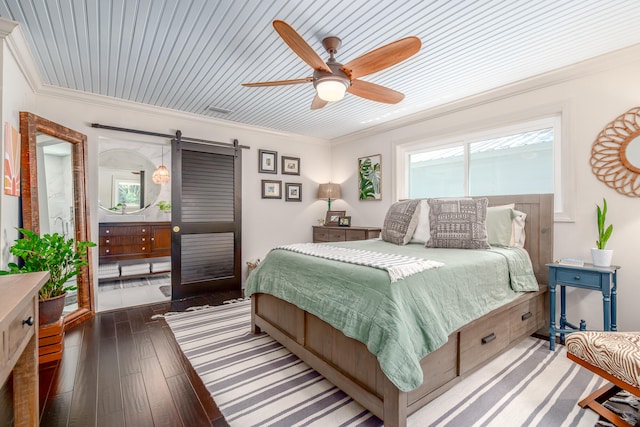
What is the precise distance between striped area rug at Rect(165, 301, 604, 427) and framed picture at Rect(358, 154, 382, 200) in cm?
265

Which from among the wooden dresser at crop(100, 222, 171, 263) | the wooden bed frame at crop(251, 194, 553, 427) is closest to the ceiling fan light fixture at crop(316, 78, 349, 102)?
the wooden bed frame at crop(251, 194, 553, 427)

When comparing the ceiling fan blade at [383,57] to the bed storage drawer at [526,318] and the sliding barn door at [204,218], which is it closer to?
the bed storage drawer at [526,318]

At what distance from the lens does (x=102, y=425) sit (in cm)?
156

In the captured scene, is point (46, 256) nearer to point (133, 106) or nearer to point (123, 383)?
point (123, 383)

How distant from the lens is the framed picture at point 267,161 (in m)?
4.55

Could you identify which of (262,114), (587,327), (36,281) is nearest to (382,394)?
(36,281)

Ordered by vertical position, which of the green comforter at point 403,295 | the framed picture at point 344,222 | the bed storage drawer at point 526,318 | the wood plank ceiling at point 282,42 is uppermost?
the wood plank ceiling at point 282,42

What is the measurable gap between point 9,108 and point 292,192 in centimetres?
334

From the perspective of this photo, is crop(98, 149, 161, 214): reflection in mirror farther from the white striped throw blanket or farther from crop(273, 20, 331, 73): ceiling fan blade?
crop(273, 20, 331, 73): ceiling fan blade

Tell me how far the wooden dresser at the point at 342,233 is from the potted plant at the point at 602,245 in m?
2.29

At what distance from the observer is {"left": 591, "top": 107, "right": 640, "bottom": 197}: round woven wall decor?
91.5 inches

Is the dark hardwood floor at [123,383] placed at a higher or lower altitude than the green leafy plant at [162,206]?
lower

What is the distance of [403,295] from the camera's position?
1.54 meters

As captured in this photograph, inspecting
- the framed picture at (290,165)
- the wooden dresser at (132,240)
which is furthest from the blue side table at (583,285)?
the wooden dresser at (132,240)
